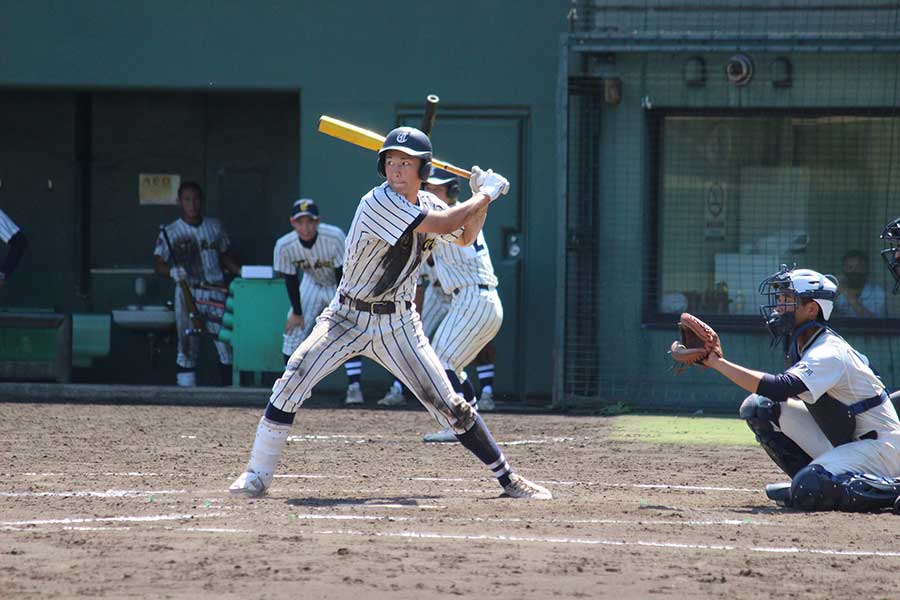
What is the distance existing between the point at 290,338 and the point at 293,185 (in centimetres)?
269

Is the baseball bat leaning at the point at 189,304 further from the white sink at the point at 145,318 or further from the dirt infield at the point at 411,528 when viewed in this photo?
the dirt infield at the point at 411,528

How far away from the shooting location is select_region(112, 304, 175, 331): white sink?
552 inches

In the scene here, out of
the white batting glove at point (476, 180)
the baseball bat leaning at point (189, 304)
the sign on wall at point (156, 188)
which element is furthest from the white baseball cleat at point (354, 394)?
the white batting glove at point (476, 180)

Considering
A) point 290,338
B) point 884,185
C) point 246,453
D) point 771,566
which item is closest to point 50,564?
point 771,566

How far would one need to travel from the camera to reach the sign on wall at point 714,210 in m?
12.8

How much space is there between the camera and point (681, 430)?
1074cm

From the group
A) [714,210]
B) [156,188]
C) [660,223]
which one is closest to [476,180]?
[660,223]

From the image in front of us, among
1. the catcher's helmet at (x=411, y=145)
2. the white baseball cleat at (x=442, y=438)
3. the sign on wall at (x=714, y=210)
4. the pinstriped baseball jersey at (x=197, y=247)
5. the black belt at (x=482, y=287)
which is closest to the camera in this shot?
the catcher's helmet at (x=411, y=145)

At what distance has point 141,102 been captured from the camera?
1482 cm

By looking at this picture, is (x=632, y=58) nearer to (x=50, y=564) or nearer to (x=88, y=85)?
(x=88, y=85)

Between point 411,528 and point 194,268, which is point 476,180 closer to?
point 411,528

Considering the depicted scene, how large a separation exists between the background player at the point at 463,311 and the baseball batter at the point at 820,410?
2.94 metres

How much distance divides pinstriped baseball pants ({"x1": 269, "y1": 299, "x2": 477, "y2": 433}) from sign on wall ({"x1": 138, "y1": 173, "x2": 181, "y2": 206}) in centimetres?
867

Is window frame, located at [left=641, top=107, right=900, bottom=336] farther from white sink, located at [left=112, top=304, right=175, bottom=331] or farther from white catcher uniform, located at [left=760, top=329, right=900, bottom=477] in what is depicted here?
white catcher uniform, located at [left=760, top=329, right=900, bottom=477]
